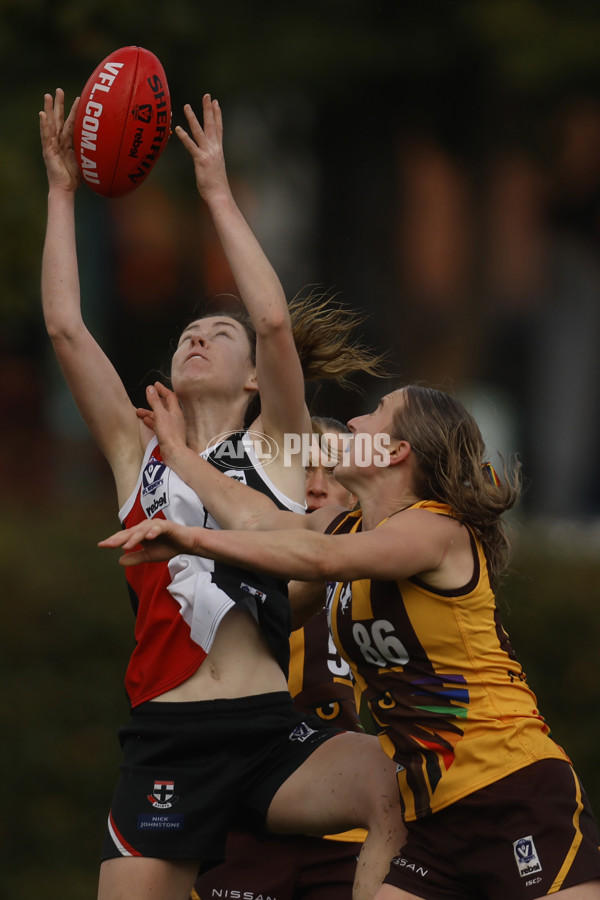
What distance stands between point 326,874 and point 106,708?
204 cm

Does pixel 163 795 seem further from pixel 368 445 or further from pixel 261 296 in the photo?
pixel 261 296

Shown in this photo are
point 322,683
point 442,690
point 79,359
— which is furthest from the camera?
point 322,683

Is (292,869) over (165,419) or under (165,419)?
under

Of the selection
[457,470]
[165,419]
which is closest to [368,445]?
[457,470]

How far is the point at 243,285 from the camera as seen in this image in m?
4.26

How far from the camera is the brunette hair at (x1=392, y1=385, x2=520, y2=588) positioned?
13.2ft

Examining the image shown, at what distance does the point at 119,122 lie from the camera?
14.8 ft

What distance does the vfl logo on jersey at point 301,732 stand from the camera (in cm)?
421

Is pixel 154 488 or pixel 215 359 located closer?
pixel 154 488

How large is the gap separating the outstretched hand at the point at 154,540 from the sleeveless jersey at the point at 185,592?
2.08 ft

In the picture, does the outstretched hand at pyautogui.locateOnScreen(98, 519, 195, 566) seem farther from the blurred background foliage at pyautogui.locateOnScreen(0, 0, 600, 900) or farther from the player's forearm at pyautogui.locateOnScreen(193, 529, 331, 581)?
the blurred background foliage at pyautogui.locateOnScreen(0, 0, 600, 900)

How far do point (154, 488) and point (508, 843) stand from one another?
150 centimetres

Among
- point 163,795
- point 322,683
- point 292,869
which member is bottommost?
point 292,869

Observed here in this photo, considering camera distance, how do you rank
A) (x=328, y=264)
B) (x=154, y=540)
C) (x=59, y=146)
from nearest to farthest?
(x=154, y=540), (x=59, y=146), (x=328, y=264)
